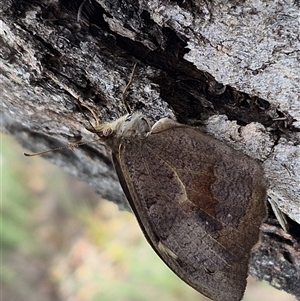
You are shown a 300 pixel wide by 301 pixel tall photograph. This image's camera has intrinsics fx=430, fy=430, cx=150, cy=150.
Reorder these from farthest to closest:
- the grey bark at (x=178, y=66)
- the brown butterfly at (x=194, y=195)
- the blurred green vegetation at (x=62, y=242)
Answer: the blurred green vegetation at (x=62, y=242)
the brown butterfly at (x=194, y=195)
the grey bark at (x=178, y=66)

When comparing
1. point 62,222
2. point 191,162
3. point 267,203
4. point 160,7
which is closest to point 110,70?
point 160,7

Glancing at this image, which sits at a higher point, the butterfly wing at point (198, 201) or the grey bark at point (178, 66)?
the grey bark at point (178, 66)

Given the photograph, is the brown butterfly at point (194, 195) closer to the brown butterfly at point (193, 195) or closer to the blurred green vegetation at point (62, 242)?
the brown butterfly at point (193, 195)

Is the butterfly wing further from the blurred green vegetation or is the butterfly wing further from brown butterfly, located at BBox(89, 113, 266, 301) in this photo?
the blurred green vegetation

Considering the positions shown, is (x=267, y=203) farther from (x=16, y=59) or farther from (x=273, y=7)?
(x=16, y=59)

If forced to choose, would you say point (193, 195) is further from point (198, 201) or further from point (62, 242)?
point (62, 242)

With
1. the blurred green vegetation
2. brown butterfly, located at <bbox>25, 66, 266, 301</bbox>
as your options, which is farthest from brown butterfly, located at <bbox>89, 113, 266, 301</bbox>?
the blurred green vegetation

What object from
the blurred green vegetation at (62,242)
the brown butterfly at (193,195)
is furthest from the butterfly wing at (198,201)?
the blurred green vegetation at (62,242)

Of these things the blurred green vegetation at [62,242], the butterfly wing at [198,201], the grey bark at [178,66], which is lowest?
the blurred green vegetation at [62,242]
